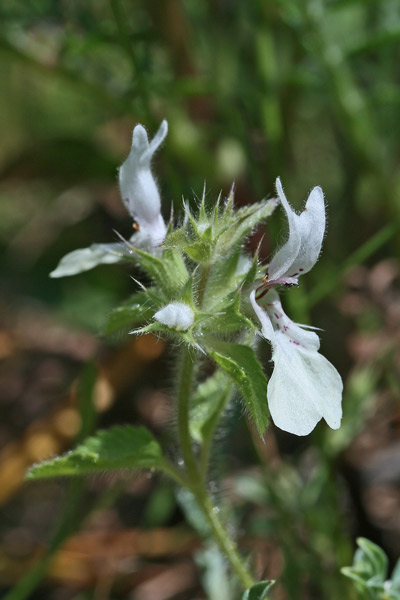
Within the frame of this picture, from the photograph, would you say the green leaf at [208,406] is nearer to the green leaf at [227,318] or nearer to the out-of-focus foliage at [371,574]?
the green leaf at [227,318]

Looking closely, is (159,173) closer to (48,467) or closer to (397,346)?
(397,346)

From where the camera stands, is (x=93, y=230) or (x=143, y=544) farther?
(x=93, y=230)

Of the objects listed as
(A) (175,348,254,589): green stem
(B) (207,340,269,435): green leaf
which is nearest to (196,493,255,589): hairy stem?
(A) (175,348,254,589): green stem

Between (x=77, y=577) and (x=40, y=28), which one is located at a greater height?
(x=40, y=28)

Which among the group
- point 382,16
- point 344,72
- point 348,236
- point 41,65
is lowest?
point 348,236

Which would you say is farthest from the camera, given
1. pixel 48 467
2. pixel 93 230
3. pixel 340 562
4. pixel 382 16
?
pixel 93 230

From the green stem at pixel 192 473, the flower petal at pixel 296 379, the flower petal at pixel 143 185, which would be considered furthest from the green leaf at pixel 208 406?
the flower petal at pixel 143 185

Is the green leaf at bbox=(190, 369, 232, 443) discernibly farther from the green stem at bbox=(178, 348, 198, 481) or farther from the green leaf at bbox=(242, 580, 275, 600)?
the green leaf at bbox=(242, 580, 275, 600)

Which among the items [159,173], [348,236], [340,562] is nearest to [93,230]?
[159,173]
